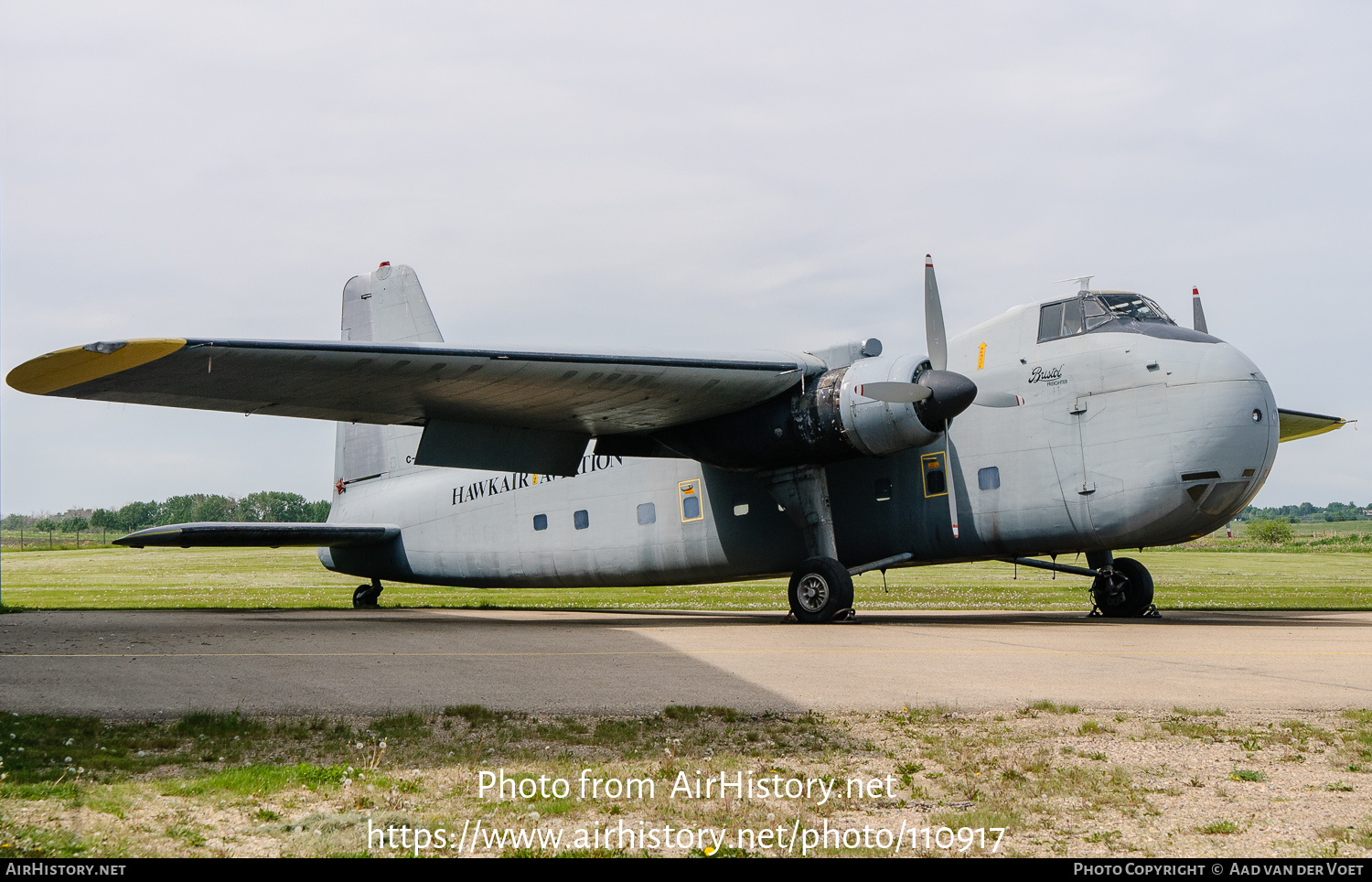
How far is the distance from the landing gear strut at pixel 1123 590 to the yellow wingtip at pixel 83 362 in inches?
615

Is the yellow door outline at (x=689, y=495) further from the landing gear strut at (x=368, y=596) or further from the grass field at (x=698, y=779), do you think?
the grass field at (x=698, y=779)

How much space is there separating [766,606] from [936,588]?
1003cm

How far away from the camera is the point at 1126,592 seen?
17.4 m

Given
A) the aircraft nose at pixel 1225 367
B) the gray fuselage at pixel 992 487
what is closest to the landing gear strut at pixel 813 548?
the gray fuselage at pixel 992 487

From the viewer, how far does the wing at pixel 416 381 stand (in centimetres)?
1220

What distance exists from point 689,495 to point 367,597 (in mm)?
10249

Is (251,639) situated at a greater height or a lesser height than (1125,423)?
lesser

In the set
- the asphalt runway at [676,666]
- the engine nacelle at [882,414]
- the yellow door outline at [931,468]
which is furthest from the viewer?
the yellow door outline at [931,468]

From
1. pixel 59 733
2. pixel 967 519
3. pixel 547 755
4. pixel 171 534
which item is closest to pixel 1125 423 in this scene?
pixel 967 519

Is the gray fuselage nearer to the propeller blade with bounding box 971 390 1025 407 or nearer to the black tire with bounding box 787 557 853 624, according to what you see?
the propeller blade with bounding box 971 390 1025 407

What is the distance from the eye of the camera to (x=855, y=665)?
1024cm

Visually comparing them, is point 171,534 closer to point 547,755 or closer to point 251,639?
point 251,639

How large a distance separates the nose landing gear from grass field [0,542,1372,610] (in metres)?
4.32

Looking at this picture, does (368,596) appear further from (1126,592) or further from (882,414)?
(1126,592)
